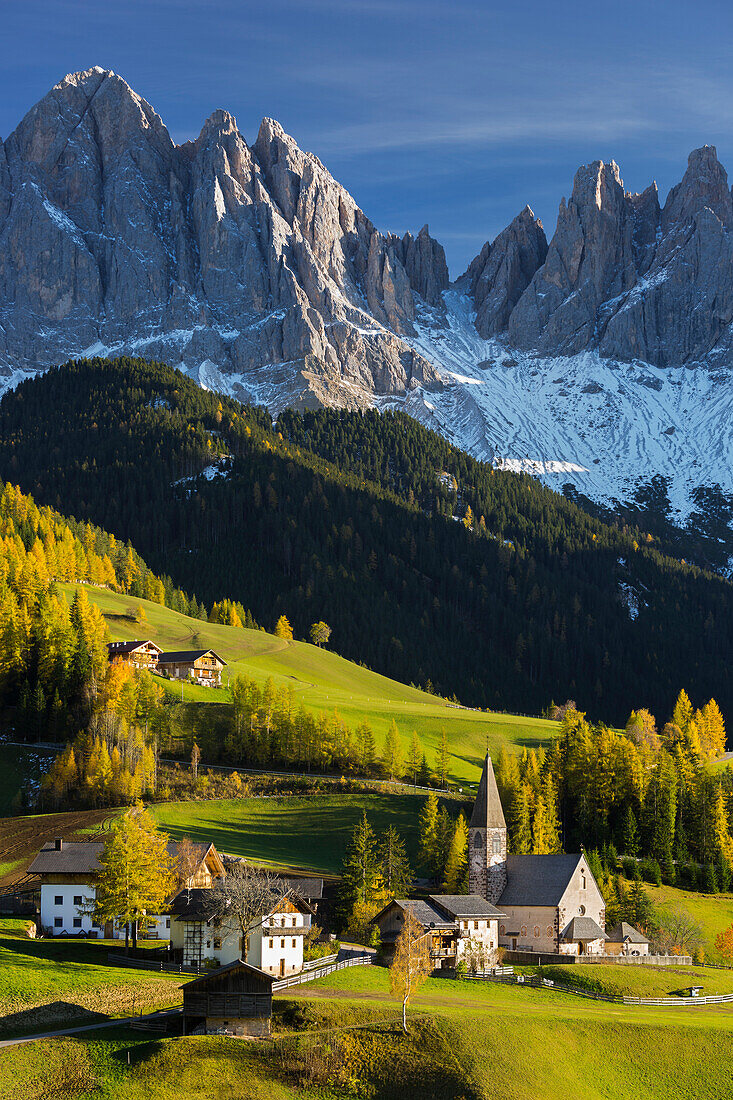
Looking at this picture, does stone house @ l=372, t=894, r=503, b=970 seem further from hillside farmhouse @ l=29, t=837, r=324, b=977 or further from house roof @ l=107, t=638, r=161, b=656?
house roof @ l=107, t=638, r=161, b=656

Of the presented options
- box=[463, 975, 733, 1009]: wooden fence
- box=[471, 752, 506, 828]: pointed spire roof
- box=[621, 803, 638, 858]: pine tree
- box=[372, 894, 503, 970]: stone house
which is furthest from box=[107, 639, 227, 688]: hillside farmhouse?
box=[463, 975, 733, 1009]: wooden fence

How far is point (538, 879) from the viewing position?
96250mm

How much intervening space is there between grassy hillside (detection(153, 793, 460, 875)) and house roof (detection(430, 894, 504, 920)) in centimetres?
1336

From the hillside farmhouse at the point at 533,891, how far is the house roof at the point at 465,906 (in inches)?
72.6

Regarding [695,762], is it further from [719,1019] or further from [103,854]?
[103,854]

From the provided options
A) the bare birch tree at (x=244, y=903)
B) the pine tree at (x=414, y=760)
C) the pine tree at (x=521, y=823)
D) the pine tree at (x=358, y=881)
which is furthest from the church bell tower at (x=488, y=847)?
the pine tree at (x=414, y=760)

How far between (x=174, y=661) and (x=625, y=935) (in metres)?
85.9

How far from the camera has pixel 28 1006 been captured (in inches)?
2512

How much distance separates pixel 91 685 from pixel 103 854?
59.7 m

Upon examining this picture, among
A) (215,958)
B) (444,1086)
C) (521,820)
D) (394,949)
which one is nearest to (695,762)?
(521,820)

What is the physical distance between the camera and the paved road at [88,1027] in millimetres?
60250

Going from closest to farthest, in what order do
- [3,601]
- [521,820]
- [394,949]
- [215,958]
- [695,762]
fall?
1. [215,958]
2. [394,949]
3. [521,820]
4. [695,762]
5. [3,601]

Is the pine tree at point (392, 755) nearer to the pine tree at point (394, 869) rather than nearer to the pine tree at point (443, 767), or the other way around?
the pine tree at point (443, 767)

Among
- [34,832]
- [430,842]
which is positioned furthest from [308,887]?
[34,832]
